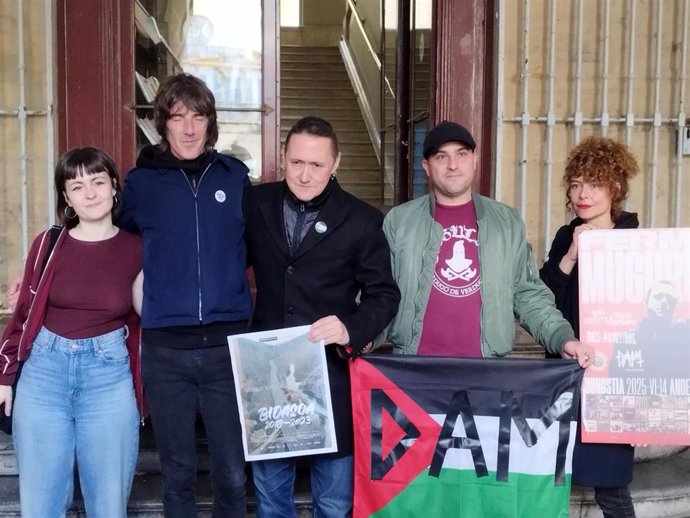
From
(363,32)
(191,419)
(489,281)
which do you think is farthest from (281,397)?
(363,32)

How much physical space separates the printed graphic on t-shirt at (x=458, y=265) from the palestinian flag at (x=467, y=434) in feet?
0.84

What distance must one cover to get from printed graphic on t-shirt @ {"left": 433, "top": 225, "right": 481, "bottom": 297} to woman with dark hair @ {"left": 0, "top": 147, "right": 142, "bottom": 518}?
1.06 meters

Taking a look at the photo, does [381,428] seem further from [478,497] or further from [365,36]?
[365,36]

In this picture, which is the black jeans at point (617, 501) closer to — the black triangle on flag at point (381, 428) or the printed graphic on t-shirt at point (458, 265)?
the black triangle on flag at point (381, 428)

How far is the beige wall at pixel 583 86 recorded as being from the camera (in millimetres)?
4309

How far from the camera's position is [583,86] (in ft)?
14.3

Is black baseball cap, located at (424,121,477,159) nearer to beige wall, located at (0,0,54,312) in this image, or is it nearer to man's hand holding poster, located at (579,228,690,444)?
man's hand holding poster, located at (579,228,690,444)

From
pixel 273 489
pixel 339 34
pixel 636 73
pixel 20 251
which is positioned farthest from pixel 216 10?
pixel 339 34

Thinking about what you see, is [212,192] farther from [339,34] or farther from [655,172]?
[339,34]

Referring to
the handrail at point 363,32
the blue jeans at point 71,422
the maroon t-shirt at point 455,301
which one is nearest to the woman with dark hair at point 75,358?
the blue jeans at point 71,422

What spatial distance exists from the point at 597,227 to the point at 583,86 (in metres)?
1.82

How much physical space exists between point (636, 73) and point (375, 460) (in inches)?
114

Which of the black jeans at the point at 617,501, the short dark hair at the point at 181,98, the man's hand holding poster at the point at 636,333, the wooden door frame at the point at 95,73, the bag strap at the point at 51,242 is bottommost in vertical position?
the black jeans at the point at 617,501

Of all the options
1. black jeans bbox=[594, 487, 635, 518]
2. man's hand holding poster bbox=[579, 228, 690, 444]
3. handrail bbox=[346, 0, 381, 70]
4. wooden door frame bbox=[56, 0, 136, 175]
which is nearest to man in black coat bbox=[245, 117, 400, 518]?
man's hand holding poster bbox=[579, 228, 690, 444]
